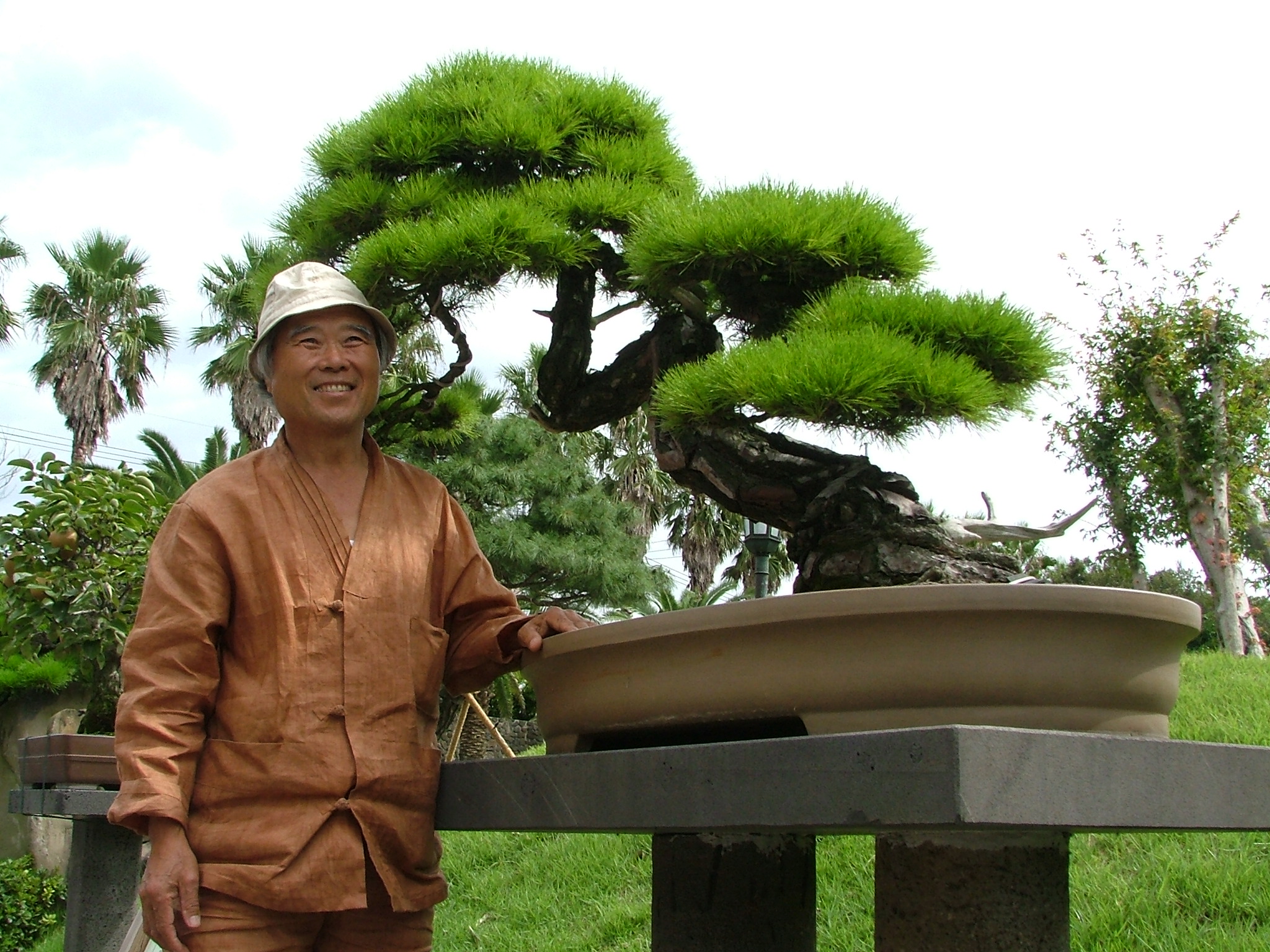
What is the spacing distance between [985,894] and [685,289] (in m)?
1.06

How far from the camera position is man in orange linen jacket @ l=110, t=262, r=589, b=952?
1.21 meters

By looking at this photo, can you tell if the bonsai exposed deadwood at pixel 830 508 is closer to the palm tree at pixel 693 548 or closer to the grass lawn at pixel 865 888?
the grass lawn at pixel 865 888

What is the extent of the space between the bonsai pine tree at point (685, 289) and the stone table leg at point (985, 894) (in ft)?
1.65

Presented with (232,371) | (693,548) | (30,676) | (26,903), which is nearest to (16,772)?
(30,676)

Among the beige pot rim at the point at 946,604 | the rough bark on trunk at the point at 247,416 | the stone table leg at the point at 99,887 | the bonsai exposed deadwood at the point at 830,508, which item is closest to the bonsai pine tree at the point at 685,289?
the bonsai exposed deadwood at the point at 830,508

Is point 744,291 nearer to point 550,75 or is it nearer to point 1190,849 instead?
point 550,75

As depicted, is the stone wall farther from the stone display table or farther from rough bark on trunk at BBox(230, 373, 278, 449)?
the stone display table

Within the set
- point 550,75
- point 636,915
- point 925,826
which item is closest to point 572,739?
point 925,826

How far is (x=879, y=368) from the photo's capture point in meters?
1.33

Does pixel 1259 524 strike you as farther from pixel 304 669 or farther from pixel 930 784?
pixel 930 784

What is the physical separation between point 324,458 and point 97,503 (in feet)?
8.45

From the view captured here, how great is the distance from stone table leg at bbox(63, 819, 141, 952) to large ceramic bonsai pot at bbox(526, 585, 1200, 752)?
2.15 m

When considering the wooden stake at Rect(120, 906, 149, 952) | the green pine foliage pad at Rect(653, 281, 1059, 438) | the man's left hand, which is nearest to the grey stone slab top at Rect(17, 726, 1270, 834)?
the man's left hand

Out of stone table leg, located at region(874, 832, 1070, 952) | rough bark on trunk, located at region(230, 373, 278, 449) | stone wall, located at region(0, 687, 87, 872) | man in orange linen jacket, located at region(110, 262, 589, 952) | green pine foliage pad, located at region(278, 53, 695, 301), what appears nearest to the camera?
stone table leg, located at region(874, 832, 1070, 952)
